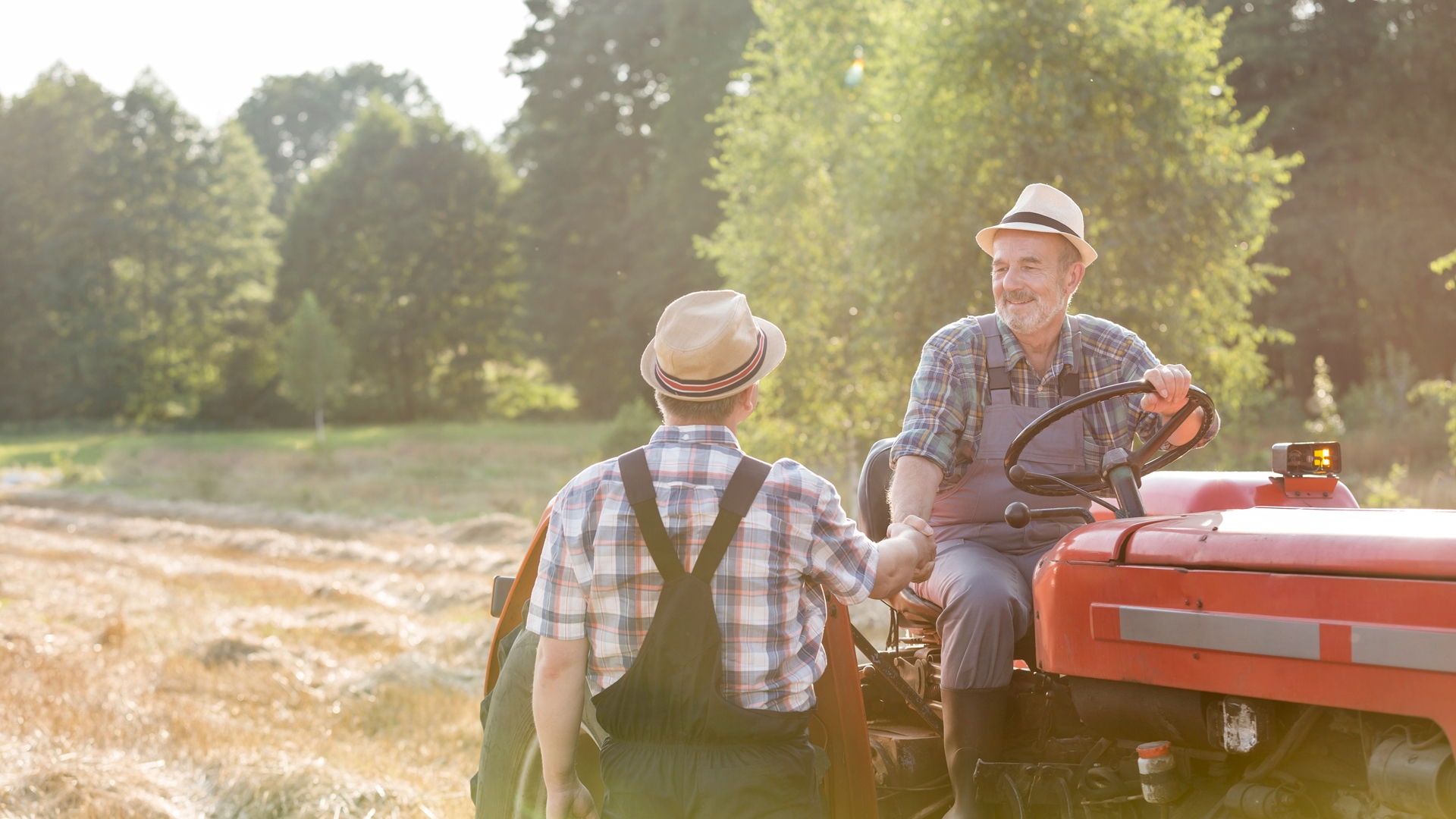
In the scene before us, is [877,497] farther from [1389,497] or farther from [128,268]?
[128,268]

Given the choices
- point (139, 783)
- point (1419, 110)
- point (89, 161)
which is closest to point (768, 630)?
point (139, 783)

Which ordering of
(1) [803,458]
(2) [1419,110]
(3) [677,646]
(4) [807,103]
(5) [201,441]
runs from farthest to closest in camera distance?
(5) [201,441]
(2) [1419,110]
(4) [807,103]
(1) [803,458]
(3) [677,646]

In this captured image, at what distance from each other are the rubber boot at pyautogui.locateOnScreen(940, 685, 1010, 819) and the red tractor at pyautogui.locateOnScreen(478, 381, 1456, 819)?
38 millimetres

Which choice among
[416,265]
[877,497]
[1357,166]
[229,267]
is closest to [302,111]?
[229,267]

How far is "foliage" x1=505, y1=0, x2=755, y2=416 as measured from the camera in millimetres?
37250

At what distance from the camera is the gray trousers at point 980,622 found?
3168 mm

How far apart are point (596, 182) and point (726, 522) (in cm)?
3836

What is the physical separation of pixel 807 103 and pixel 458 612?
894 cm

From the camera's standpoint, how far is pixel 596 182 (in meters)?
39.8

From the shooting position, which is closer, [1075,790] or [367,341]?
[1075,790]

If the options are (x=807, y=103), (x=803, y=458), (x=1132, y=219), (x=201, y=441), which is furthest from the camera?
(x=201, y=441)

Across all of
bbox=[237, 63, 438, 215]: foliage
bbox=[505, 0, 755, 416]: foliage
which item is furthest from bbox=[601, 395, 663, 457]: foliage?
bbox=[237, 63, 438, 215]: foliage

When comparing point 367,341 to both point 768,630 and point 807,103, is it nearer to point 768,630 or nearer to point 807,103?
point 807,103

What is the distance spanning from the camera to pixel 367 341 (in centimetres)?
4584
